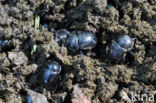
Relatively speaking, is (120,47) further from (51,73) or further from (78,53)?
(51,73)

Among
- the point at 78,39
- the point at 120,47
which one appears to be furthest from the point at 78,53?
the point at 120,47

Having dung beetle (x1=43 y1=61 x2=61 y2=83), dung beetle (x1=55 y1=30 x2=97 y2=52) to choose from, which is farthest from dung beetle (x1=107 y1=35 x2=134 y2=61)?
dung beetle (x1=43 y1=61 x2=61 y2=83)

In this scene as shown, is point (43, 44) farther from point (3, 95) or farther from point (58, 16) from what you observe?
point (3, 95)

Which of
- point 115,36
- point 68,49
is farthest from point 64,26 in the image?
point 115,36

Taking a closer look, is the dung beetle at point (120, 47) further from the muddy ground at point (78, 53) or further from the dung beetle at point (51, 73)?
the dung beetle at point (51, 73)

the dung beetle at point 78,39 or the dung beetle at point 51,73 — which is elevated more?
the dung beetle at point 78,39

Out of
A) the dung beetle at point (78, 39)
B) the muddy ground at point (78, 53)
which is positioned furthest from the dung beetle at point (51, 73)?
the dung beetle at point (78, 39)

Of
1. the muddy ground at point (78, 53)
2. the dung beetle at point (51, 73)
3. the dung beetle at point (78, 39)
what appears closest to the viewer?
the muddy ground at point (78, 53)
